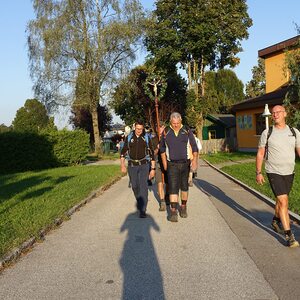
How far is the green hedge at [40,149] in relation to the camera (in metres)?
23.5

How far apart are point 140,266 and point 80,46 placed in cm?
2956

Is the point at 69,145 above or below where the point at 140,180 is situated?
above

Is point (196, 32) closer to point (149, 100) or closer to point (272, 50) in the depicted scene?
point (149, 100)

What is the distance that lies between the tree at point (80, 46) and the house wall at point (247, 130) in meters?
10.2

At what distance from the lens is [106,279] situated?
488 centimetres

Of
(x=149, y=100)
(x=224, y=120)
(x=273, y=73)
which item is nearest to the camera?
(x=273, y=73)

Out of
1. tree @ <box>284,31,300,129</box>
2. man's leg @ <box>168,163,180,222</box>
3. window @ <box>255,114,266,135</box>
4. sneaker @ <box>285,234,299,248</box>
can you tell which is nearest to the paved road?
sneaker @ <box>285,234,299,248</box>

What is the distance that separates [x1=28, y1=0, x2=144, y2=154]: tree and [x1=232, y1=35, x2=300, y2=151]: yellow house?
10.1 m

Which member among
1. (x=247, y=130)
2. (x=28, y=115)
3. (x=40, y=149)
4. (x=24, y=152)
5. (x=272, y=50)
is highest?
(x=272, y=50)

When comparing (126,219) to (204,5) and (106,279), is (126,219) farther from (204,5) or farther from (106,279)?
(204,5)

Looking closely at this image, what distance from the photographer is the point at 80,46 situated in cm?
3294

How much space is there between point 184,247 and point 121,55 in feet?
100

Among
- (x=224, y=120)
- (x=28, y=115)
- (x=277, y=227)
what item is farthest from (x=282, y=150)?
(x=28, y=115)

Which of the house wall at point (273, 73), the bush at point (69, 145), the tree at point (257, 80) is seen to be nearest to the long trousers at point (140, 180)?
the bush at point (69, 145)
